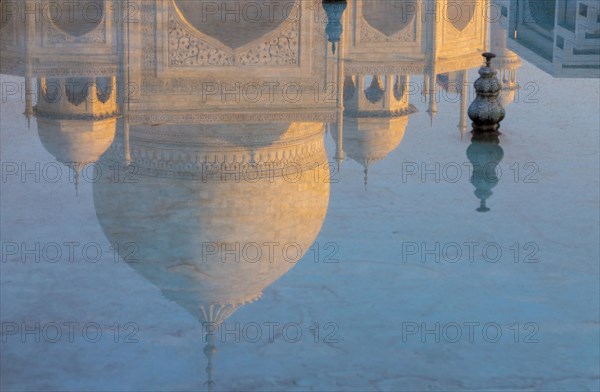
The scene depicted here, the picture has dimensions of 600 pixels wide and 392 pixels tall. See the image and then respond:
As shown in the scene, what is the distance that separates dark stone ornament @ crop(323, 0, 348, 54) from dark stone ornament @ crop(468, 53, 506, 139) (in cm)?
330

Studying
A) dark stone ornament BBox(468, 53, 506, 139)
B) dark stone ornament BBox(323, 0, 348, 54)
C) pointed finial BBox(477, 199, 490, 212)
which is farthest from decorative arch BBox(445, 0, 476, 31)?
pointed finial BBox(477, 199, 490, 212)

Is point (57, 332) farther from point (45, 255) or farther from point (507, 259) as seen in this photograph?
point (507, 259)

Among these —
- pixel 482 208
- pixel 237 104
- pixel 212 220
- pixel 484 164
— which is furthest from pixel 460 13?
pixel 212 220

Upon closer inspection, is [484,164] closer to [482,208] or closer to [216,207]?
[482,208]

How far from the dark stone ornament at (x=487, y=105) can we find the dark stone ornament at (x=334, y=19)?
3299 millimetres

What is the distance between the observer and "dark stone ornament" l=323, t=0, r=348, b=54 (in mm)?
12016

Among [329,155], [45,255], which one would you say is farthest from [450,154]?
[45,255]

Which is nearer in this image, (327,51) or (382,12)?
(327,51)

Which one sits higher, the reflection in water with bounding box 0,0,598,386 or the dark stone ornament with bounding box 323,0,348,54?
the dark stone ornament with bounding box 323,0,348,54

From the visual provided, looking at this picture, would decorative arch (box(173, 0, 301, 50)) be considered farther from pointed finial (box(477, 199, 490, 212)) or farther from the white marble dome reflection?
pointed finial (box(477, 199, 490, 212))

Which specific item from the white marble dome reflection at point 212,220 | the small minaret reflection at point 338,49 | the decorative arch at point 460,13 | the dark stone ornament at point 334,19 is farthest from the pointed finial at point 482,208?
the decorative arch at point 460,13

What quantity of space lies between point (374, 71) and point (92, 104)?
2.76 m

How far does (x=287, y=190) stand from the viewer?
279 inches

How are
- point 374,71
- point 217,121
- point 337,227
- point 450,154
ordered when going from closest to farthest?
point 337,227 < point 450,154 < point 217,121 < point 374,71
